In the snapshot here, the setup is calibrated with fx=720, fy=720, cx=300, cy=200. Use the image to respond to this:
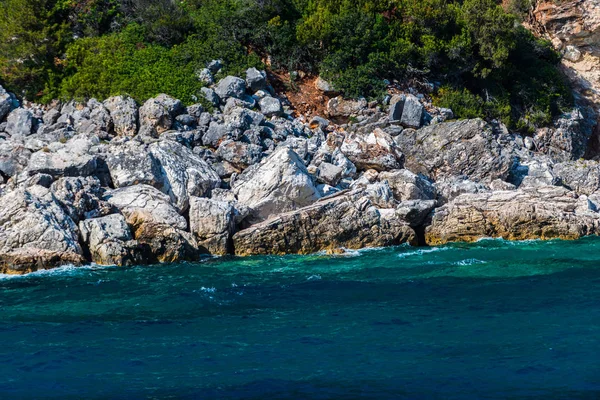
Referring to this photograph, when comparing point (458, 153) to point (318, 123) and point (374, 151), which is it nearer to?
point (374, 151)

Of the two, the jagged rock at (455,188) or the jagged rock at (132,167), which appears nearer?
the jagged rock at (132,167)

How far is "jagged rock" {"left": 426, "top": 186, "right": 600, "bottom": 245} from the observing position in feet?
72.7

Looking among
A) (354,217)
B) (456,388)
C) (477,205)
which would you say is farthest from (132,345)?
(477,205)

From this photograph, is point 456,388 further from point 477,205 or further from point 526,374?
point 477,205

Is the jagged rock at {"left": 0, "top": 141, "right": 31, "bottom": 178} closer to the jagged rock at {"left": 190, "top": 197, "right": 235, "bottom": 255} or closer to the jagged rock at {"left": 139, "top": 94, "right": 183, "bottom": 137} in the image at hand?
the jagged rock at {"left": 139, "top": 94, "right": 183, "bottom": 137}

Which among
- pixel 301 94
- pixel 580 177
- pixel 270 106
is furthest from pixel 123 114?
pixel 580 177

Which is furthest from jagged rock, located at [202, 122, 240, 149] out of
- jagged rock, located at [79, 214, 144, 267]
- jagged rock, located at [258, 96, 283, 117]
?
jagged rock, located at [79, 214, 144, 267]

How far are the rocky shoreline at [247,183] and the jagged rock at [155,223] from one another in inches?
1.6

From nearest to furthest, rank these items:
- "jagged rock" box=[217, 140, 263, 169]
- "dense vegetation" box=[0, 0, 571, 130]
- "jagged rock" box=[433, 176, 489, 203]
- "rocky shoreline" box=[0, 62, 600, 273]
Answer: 1. "rocky shoreline" box=[0, 62, 600, 273]
2. "jagged rock" box=[433, 176, 489, 203]
3. "jagged rock" box=[217, 140, 263, 169]
4. "dense vegetation" box=[0, 0, 571, 130]

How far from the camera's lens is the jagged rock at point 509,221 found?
22167 mm

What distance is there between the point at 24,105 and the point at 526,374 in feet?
81.7

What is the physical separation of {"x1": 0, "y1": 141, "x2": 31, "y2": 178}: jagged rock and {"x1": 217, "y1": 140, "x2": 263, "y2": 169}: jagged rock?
648 centimetres

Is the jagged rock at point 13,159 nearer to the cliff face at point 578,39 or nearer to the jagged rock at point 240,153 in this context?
the jagged rock at point 240,153

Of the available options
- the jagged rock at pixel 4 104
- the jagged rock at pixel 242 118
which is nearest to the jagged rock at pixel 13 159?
the jagged rock at pixel 4 104
